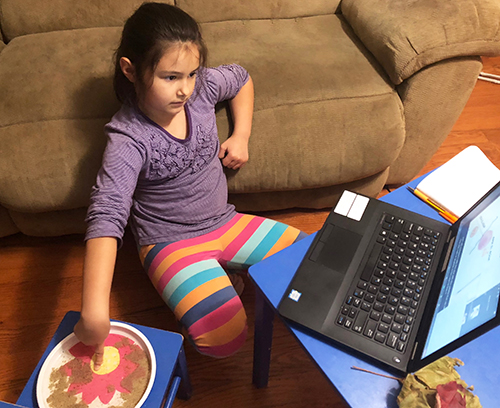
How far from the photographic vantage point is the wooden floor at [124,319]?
42.2 inches

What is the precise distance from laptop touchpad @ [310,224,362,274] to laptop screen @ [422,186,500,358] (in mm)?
168

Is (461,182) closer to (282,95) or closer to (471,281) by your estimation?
(471,281)

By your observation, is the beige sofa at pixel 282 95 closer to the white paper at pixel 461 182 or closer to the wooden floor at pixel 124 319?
the wooden floor at pixel 124 319

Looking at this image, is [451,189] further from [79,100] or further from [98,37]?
[98,37]

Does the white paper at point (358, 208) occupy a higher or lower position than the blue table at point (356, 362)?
higher

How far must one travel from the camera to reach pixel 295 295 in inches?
26.9

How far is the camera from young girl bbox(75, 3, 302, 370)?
2.54ft

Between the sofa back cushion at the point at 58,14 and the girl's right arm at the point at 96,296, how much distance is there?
0.95 metres

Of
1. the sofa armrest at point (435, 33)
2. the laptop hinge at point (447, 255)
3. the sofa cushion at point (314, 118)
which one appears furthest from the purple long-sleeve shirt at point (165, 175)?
the laptop hinge at point (447, 255)

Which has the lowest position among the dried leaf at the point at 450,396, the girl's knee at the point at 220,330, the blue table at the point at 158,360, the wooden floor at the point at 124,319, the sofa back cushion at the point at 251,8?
the wooden floor at the point at 124,319

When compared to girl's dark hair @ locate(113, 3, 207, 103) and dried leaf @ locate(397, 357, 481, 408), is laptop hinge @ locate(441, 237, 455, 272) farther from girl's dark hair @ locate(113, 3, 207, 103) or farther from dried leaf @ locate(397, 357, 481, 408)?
girl's dark hair @ locate(113, 3, 207, 103)

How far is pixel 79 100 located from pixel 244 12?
2.24 feet

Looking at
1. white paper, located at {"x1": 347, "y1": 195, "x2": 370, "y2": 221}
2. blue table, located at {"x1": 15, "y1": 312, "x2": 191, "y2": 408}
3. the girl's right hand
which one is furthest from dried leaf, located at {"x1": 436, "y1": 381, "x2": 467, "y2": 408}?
the girl's right hand

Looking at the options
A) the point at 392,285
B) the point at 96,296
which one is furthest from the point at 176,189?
the point at 392,285
